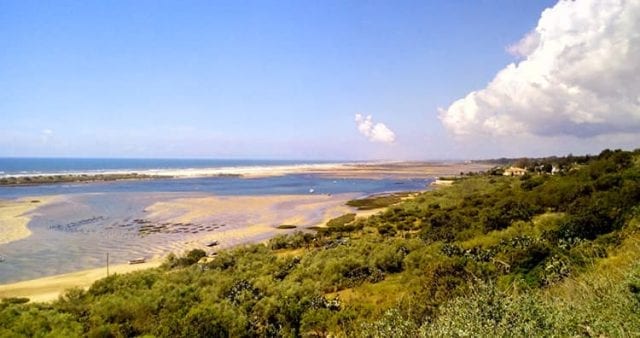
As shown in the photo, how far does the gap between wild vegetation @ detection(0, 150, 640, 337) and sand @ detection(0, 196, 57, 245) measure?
18.5 m

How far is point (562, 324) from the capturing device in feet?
17.2

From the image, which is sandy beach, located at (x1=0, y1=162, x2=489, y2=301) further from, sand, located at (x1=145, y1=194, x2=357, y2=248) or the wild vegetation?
the wild vegetation

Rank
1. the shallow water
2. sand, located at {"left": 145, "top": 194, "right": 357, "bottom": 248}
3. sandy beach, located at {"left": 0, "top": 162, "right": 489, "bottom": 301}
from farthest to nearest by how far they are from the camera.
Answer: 1. sand, located at {"left": 145, "top": 194, "right": 357, "bottom": 248}
2. the shallow water
3. sandy beach, located at {"left": 0, "top": 162, "right": 489, "bottom": 301}

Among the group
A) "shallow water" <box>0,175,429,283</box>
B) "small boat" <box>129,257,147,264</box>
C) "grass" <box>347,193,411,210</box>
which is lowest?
"small boat" <box>129,257,147,264</box>

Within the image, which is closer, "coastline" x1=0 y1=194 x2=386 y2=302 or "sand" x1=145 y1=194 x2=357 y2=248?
"coastline" x1=0 y1=194 x2=386 y2=302

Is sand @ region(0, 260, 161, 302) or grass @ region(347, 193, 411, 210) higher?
grass @ region(347, 193, 411, 210)

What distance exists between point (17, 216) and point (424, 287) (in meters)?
46.3

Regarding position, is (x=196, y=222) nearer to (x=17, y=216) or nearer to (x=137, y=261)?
(x=137, y=261)

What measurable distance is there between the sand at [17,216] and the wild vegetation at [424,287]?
60.9 ft

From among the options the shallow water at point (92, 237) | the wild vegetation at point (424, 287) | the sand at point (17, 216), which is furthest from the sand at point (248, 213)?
the sand at point (17, 216)

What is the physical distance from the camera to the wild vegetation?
20.5 feet

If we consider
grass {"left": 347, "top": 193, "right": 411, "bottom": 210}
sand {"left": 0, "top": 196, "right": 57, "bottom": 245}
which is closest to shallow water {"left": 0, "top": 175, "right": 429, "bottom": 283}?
sand {"left": 0, "top": 196, "right": 57, "bottom": 245}

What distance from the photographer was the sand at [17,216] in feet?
115

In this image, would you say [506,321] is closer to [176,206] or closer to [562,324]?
[562,324]
